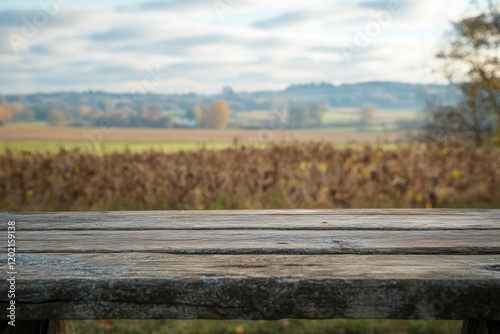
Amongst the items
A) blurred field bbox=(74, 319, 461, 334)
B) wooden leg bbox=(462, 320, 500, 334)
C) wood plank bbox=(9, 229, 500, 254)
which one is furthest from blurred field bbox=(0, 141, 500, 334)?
wooden leg bbox=(462, 320, 500, 334)

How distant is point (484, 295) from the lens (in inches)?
48.4

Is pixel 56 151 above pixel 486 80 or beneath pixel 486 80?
beneath

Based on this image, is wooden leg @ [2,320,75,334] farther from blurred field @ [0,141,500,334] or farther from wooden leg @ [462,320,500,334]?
blurred field @ [0,141,500,334]

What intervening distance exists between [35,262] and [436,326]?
120 inches

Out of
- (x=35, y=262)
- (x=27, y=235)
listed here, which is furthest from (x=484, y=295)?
(x=27, y=235)

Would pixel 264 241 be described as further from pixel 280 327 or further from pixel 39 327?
pixel 280 327

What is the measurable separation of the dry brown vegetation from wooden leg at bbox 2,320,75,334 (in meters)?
4.14

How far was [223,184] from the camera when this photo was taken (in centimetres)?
604

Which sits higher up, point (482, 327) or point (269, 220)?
point (269, 220)

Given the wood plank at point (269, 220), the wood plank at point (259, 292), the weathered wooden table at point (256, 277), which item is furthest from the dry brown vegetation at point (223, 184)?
the wood plank at point (259, 292)

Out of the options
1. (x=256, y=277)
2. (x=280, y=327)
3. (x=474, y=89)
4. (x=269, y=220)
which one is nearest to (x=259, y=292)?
(x=256, y=277)

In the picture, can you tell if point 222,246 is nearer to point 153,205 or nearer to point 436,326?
point 436,326

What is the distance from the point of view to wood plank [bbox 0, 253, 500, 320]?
4.01 feet

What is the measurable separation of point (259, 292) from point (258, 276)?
0.03 meters
